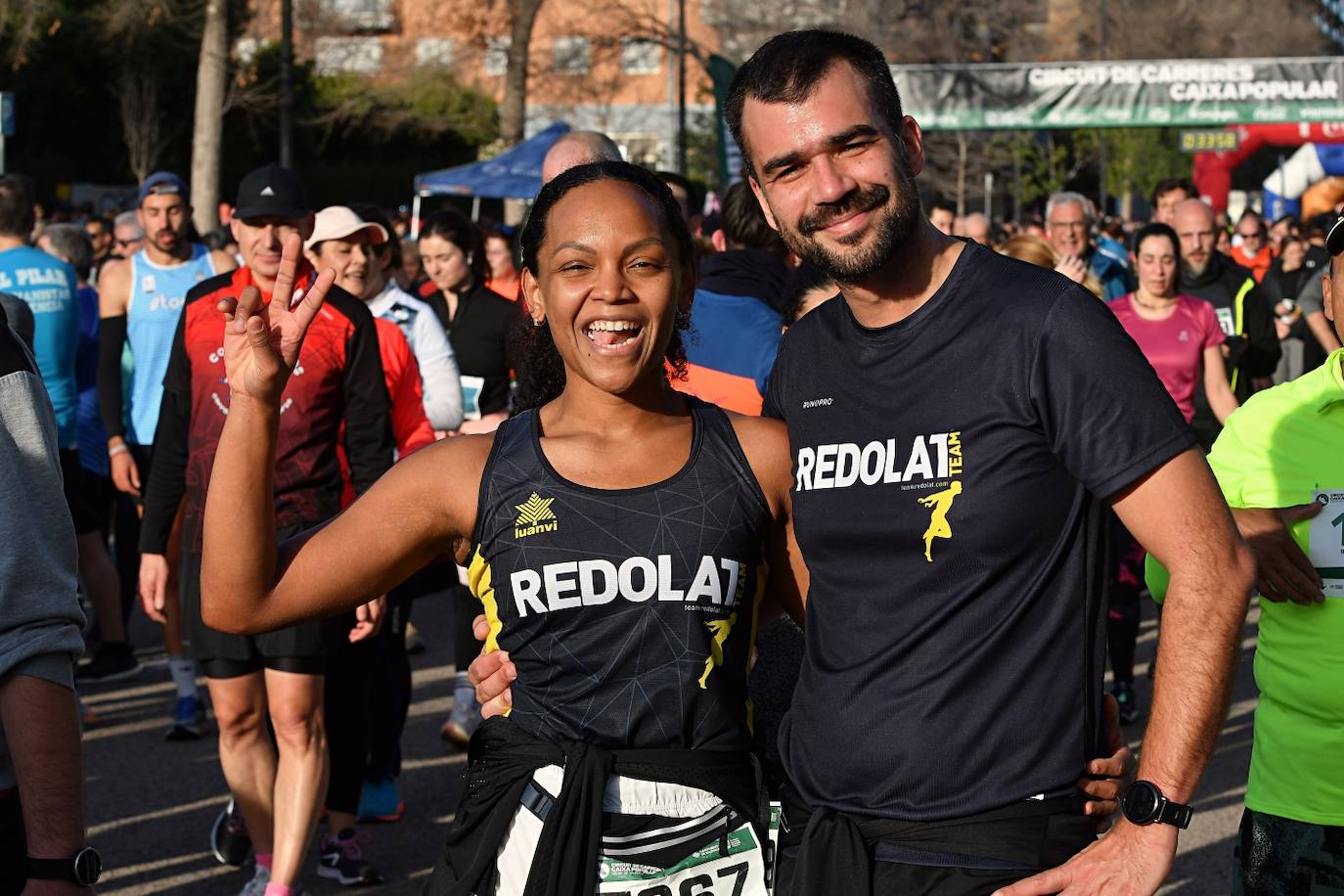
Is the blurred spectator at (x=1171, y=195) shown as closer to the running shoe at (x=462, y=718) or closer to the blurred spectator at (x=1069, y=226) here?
the blurred spectator at (x=1069, y=226)

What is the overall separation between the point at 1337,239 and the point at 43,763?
8.51 ft

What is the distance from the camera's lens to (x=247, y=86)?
3962cm

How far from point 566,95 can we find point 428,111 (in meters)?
6.19

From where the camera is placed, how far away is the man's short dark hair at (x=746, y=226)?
6.19 meters

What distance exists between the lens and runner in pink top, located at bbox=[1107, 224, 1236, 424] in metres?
8.70

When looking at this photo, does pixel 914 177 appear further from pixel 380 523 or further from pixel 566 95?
pixel 566 95

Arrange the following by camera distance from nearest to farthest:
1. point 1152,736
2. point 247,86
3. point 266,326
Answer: point 1152,736 < point 266,326 < point 247,86

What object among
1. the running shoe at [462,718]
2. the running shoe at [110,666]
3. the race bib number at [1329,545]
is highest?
the race bib number at [1329,545]

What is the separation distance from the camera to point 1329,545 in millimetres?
3408

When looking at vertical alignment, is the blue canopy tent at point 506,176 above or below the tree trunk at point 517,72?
below

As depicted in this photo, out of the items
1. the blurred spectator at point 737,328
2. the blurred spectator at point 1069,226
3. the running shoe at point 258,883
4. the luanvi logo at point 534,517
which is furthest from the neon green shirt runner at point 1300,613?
the blurred spectator at point 1069,226

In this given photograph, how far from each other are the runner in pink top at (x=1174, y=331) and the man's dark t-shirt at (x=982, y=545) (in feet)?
20.2

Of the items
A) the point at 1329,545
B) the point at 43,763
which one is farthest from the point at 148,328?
the point at 1329,545

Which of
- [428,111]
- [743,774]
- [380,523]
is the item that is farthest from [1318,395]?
[428,111]
